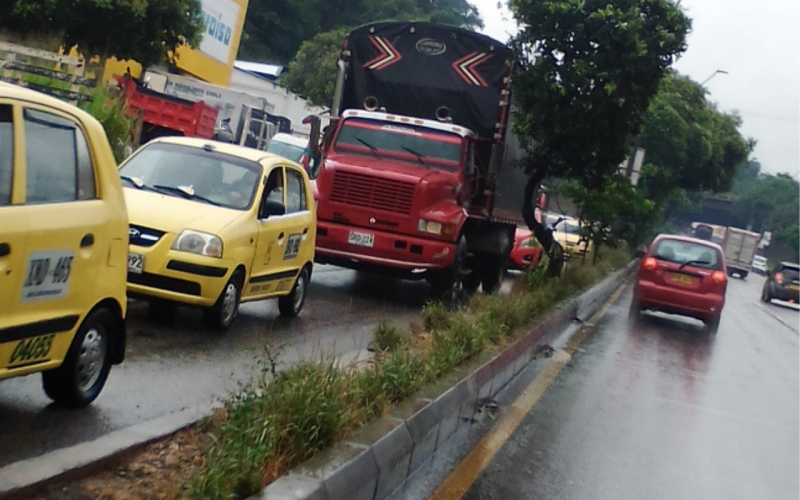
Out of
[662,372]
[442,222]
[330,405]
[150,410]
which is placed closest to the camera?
[330,405]

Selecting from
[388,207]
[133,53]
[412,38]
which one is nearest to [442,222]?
[388,207]

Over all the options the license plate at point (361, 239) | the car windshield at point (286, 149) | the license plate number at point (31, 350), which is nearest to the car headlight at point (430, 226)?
the license plate at point (361, 239)

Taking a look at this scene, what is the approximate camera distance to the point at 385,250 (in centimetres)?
1502

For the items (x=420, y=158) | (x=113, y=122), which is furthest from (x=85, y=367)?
(x=113, y=122)

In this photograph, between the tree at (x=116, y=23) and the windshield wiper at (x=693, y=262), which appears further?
the tree at (x=116, y=23)

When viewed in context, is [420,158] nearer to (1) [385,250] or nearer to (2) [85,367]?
(1) [385,250]

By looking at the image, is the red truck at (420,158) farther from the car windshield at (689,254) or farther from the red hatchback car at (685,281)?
the car windshield at (689,254)

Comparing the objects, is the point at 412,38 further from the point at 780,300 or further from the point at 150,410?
the point at 780,300

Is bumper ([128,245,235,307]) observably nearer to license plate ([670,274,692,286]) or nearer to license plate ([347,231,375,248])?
license plate ([347,231,375,248])

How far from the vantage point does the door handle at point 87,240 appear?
6.13 meters

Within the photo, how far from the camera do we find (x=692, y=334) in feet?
63.5

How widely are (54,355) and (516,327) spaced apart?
660 centimetres

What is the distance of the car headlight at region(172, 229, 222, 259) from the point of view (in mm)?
9594

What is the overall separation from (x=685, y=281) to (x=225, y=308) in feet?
38.1
